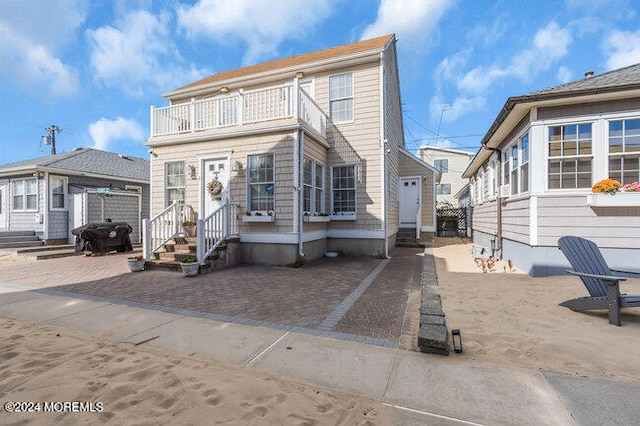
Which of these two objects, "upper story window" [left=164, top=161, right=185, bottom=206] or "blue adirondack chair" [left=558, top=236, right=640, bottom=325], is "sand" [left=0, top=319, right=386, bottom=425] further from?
"upper story window" [left=164, top=161, right=185, bottom=206]

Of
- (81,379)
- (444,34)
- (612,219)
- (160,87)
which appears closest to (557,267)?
(612,219)

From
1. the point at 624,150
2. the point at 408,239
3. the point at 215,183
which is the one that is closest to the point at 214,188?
the point at 215,183

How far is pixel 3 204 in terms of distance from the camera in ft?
45.0

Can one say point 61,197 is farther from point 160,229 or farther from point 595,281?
point 595,281

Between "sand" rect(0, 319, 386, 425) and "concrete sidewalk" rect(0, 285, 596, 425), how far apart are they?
198mm

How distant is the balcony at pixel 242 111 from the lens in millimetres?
8438

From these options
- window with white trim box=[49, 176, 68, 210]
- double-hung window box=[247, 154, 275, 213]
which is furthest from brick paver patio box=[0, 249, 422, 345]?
window with white trim box=[49, 176, 68, 210]

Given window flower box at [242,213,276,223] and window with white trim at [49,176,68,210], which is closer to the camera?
window flower box at [242,213,276,223]

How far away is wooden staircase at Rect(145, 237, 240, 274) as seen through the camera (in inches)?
296

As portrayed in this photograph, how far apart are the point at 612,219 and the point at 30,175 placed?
20.4m

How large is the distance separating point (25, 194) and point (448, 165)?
102ft

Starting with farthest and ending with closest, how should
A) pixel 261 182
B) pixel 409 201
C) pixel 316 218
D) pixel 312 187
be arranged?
1. pixel 409 201
2. pixel 312 187
3. pixel 316 218
4. pixel 261 182

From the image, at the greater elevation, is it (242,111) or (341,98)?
(341,98)

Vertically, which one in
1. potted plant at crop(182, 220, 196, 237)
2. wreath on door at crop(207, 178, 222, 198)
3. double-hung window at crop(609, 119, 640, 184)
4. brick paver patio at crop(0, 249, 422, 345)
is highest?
double-hung window at crop(609, 119, 640, 184)
